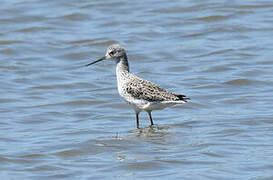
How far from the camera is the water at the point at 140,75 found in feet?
28.9

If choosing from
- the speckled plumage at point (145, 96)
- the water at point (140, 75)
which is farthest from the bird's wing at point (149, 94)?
the water at point (140, 75)

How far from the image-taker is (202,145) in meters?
9.43

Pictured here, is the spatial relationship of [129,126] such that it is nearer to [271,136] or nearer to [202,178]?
[271,136]

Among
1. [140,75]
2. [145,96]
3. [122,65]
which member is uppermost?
[122,65]

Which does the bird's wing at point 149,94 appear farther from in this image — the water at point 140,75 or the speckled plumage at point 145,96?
the water at point 140,75

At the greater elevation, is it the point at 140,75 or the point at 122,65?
the point at 122,65

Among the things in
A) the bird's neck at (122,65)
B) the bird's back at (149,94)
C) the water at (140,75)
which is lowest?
the water at (140,75)

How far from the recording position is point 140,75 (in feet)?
47.3

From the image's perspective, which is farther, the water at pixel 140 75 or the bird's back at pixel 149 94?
the bird's back at pixel 149 94

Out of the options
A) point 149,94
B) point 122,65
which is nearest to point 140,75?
point 122,65

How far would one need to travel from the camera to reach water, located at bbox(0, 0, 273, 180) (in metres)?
8.80

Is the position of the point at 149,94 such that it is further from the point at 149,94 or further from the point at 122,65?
the point at 122,65

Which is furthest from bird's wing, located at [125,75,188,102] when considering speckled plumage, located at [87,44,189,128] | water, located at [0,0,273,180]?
water, located at [0,0,273,180]

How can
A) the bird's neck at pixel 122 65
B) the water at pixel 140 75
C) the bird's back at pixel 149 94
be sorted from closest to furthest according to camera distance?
the water at pixel 140 75 < the bird's back at pixel 149 94 < the bird's neck at pixel 122 65
